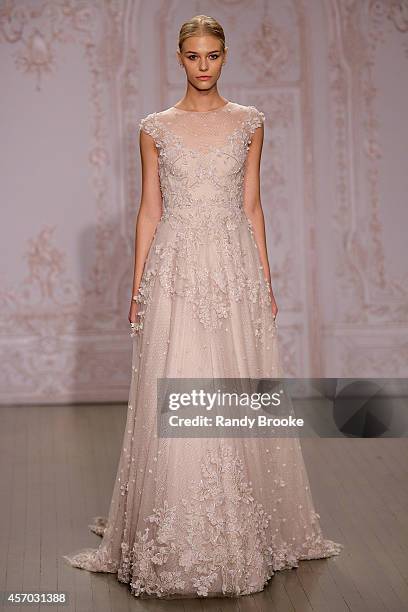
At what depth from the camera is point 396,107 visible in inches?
278

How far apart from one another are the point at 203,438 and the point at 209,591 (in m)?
0.51

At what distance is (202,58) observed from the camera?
3855 millimetres

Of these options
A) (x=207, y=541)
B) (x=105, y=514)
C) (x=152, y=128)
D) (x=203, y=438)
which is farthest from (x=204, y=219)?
(x=105, y=514)

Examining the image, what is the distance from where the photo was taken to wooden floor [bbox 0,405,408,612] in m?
3.76

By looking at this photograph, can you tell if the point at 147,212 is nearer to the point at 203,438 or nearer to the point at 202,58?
the point at 202,58

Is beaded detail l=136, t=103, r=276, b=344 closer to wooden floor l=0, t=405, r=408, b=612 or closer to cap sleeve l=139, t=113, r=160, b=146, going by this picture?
cap sleeve l=139, t=113, r=160, b=146

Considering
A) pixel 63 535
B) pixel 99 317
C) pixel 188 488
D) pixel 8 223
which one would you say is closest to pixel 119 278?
pixel 99 317

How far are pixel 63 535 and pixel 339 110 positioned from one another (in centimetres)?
362

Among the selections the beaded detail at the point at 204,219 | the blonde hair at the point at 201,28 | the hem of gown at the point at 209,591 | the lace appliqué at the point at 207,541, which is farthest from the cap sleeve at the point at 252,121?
the hem of gown at the point at 209,591

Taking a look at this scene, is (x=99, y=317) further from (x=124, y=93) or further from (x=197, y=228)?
(x=197, y=228)

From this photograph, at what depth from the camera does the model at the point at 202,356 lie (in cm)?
375

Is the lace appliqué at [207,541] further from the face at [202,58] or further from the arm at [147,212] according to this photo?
the face at [202,58]

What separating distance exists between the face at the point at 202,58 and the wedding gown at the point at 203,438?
0.43ft

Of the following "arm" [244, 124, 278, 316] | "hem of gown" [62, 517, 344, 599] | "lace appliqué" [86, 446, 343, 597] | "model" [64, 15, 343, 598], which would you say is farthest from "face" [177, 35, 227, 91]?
"hem of gown" [62, 517, 344, 599]
